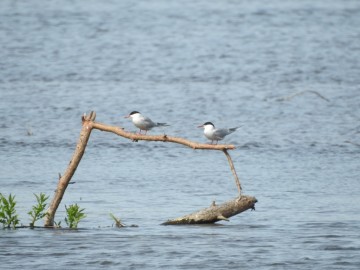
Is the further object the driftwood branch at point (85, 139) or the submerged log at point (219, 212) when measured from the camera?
the submerged log at point (219, 212)

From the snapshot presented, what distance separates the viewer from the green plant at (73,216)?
1299cm

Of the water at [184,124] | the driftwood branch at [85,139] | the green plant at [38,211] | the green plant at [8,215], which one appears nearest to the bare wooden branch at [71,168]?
the driftwood branch at [85,139]

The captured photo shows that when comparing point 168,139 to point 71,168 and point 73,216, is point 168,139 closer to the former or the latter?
point 71,168

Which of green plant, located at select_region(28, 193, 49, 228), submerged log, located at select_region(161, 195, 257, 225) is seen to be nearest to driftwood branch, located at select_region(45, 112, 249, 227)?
green plant, located at select_region(28, 193, 49, 228)

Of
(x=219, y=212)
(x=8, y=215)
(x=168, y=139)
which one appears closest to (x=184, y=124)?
(x=219, y=212)

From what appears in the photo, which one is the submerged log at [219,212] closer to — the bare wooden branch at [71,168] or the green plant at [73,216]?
the green plant at [73,216]

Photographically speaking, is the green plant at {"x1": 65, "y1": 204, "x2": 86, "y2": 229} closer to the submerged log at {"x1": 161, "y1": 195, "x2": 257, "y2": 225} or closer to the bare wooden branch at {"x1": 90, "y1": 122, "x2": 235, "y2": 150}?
the bare wooden branch at {"x1": 90, "y1": 122, "x2": 235, "y2": 150}

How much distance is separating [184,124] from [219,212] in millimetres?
10456

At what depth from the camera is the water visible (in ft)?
41.6

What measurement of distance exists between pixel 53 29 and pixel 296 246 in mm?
28145

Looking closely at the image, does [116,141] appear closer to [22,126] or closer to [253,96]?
[22,126]

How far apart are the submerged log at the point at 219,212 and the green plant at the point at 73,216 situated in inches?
51.0

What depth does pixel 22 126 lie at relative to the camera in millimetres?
22812

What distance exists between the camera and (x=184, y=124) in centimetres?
2386
